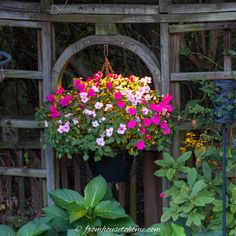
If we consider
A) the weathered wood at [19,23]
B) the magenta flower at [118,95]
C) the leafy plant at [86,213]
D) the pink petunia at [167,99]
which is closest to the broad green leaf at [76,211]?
the leafy plant at [86,213]

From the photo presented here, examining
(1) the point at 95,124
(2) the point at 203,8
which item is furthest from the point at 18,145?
(2) the point at 203,8

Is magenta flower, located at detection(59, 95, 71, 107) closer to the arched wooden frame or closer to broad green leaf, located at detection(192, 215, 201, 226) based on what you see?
the arched wooden frame

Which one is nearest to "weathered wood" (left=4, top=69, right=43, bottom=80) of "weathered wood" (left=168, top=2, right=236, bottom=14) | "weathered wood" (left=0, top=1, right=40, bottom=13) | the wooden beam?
"weathered wood" (left=0, top=1, right=40, bottom=13)

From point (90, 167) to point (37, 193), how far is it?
1.92 feet

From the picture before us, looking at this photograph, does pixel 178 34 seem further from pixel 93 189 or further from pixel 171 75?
pixel 93 189

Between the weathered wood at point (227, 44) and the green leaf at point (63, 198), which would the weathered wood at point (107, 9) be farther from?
the green leaf at point (63, 198)

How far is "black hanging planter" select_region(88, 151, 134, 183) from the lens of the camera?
360 centimetres

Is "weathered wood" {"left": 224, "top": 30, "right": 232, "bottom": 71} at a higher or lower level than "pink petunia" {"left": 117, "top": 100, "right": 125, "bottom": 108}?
higher

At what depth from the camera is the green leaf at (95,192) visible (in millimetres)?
3301

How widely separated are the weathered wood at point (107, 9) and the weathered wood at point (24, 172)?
1129 millimetres

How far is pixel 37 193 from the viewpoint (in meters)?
4.05

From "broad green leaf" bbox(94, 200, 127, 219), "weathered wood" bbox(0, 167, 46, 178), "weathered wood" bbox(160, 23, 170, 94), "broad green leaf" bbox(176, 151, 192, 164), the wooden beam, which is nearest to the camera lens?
"broad green leaf" bbox(94, 200, 127, 219)

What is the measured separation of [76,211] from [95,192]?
0.57 ft

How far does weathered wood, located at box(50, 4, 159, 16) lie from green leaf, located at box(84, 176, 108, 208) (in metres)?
1.13
